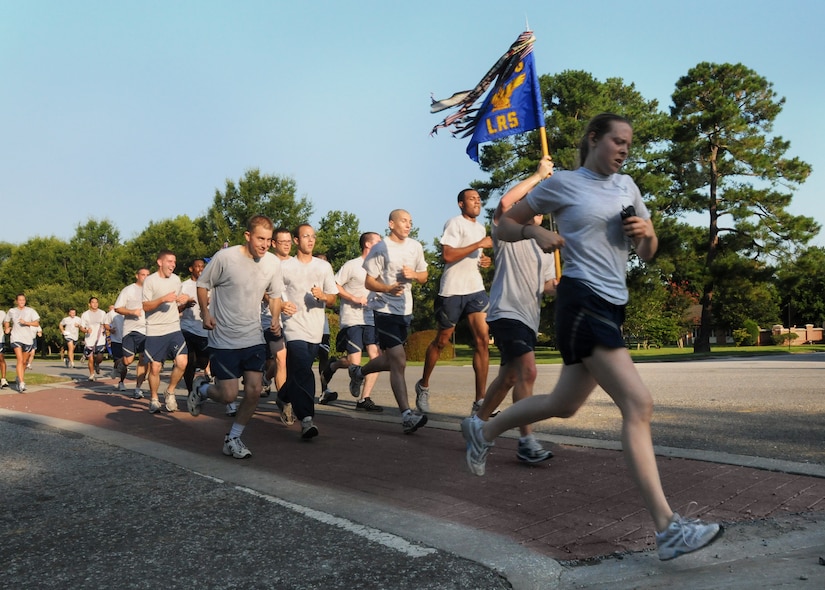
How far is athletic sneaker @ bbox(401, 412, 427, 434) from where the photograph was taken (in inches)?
261

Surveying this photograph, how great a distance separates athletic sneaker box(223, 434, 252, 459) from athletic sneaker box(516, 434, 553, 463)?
2124mm

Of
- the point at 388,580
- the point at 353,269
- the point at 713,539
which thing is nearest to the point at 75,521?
the point at 388,580

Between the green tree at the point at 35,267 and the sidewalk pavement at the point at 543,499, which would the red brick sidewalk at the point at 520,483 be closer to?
the sidewalk pavement at the point at 543,499

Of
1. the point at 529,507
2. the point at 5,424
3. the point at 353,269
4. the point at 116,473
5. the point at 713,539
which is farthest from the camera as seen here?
the point at 353,269

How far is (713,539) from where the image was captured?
2.94 meters

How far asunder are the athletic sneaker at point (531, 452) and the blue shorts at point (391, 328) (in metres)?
2.56

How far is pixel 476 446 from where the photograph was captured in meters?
4.31

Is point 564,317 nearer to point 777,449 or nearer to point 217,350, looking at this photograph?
point 777,449

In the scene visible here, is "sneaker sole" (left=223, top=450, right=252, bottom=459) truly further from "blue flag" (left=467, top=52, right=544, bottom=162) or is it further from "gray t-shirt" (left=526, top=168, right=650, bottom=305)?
"blue flag" (left=467, top=52, right=544, bottom=162)

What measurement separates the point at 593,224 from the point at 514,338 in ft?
7.15

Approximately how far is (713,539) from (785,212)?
121ft

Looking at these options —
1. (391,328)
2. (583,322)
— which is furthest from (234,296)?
(583,322)

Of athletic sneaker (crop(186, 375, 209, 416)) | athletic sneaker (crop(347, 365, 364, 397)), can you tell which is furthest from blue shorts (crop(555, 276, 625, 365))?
athletic sneaker (crop(347, 365, 364, 397))

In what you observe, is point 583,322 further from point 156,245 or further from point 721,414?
point 156,245
